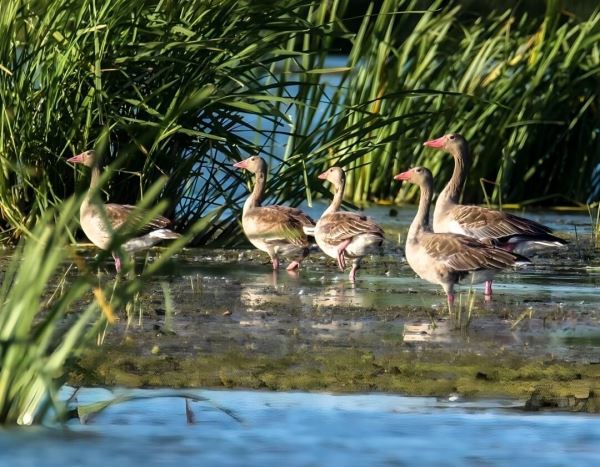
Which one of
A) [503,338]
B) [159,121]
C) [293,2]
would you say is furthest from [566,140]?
[503,338]

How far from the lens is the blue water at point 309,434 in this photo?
19.7 feet

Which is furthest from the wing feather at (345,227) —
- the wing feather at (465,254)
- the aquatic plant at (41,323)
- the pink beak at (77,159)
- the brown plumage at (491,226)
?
the aquatic plant at (41,323)

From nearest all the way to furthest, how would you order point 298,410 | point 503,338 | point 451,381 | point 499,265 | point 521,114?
point 298,410 < point 451,381 < point 503,338 < point 499,265 < point 521,114

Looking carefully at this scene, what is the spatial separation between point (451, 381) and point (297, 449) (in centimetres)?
149

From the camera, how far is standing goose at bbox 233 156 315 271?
→ 12336 millimetres

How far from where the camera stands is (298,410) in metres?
6.86

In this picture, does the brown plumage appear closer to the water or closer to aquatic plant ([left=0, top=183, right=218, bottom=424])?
the water

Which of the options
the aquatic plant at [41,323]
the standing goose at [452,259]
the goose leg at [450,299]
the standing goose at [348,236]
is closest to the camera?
the aquatic plant at [41,323]

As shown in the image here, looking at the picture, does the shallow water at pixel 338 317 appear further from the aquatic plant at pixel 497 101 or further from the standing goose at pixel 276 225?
the aquatic plant at pixel 497 101

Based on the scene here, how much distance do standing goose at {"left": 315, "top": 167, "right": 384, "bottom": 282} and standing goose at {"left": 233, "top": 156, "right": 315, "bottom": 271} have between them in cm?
19

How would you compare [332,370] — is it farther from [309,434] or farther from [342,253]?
[342,253]

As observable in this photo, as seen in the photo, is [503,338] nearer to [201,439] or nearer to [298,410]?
[298,410]

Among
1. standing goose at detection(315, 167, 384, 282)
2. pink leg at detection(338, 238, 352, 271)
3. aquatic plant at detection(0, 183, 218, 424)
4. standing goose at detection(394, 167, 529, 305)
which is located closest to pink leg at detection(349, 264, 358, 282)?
standing goose at detection(315, 167, 384, 282)

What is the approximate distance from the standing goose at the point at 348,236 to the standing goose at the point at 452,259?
1.22 m
